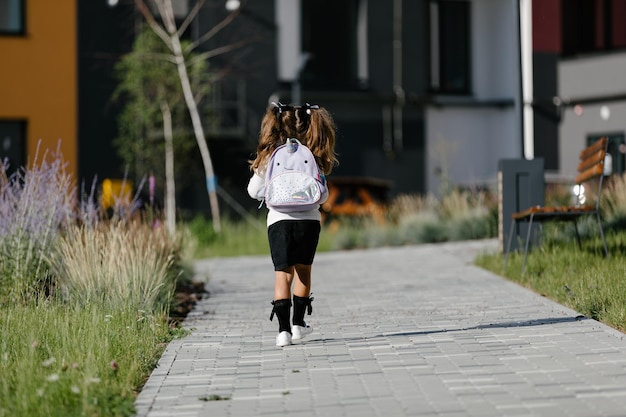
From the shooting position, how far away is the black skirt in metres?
7.73

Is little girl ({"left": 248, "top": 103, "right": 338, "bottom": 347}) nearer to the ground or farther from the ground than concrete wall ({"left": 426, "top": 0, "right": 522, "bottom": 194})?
nearer to the ground

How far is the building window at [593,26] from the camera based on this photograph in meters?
25.6

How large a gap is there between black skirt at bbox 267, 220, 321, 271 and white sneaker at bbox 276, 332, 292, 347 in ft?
1.40

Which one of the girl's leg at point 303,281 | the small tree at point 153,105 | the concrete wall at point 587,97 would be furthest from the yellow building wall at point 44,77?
the girl's leg at point 303,281

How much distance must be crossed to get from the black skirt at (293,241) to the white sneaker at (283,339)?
1.40 ft

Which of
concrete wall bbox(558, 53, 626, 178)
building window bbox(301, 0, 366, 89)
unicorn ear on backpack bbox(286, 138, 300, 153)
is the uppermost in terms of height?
building window bbox(301, 0, 366, 89)

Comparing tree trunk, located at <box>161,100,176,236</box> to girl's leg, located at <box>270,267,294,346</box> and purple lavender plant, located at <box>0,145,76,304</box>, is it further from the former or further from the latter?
girl's leg, located at <box>270,267,294,346</box>

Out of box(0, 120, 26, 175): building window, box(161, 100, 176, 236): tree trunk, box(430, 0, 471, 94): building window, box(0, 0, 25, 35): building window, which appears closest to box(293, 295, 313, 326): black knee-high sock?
box(161, 100, 176, 236): tree trunk

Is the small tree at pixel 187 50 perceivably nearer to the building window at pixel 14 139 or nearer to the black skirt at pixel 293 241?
the building window at pixel 14 139

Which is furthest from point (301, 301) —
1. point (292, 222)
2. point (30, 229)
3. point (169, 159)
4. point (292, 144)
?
point (169, 159)

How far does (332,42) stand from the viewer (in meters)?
26.2

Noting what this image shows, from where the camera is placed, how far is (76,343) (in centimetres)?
721

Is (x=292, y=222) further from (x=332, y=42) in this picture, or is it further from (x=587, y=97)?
(x=587, y=97)

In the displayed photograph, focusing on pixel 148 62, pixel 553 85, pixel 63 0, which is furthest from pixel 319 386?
pixel 553 85
